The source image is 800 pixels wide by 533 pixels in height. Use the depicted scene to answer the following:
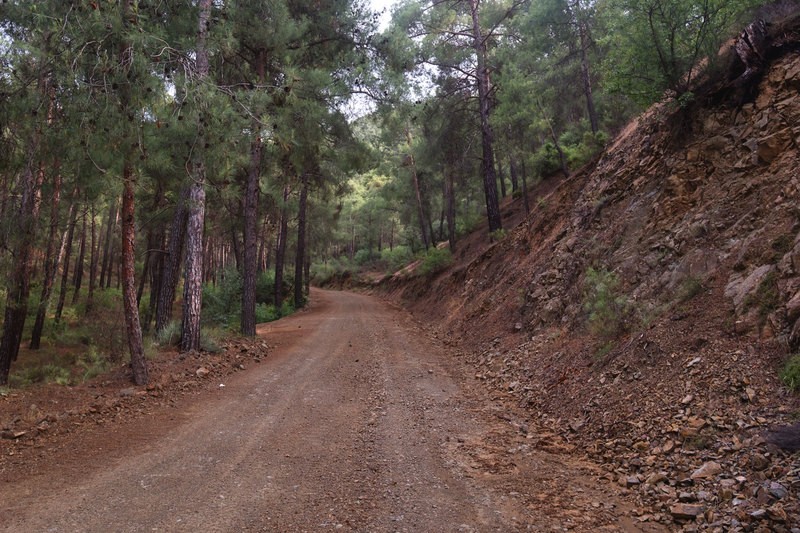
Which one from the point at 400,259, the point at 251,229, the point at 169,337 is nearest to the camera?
the point at 169,337

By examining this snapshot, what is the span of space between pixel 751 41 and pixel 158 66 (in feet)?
30.4

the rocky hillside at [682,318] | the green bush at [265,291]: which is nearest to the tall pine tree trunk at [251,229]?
the rocky hillside at [682,318]

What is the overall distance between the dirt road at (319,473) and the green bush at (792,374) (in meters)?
1.83

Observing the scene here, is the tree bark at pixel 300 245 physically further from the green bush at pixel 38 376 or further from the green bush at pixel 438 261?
the green bush at pixel 38 376

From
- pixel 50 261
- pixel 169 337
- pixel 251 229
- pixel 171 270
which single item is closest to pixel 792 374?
pixel 169 337

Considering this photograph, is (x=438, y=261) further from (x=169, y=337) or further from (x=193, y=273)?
(x=169, y=337)

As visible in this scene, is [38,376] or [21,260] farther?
[38,376]

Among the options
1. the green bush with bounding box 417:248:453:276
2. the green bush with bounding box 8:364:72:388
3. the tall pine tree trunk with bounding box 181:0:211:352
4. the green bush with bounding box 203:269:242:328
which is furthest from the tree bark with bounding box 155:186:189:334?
the green bush with bounding box 417:248:453:276

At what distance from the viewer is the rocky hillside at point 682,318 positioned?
3809 millimetres

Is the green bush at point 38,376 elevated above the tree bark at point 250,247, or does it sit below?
below

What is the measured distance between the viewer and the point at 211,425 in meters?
6.10

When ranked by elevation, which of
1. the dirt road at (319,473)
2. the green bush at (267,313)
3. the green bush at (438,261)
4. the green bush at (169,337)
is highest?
the green bush at (438,261)

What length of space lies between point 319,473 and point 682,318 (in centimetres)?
476

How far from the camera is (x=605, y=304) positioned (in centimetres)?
741
